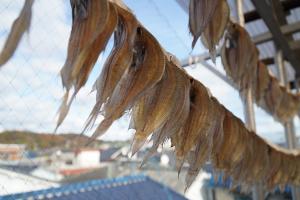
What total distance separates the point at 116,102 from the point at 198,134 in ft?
0.42

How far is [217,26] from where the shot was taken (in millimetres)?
553

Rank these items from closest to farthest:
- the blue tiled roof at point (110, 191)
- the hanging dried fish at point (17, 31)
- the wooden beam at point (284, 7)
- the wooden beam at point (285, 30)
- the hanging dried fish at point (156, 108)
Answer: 1. the hanging dried fish at point (17, 31)
2. the hanging dried fish at point (156, 108)
3. the blue tiled roof at point (110, 191)
4. the wooden beam at point (285, 30)
5. the wooden beam at point (284, 7)

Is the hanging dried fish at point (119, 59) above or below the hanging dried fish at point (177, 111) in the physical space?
above

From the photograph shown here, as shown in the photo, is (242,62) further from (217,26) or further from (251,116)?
(251,116)

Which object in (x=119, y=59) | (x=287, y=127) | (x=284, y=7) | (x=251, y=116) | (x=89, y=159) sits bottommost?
(x=89, y=159)

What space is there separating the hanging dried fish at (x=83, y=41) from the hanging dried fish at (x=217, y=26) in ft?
1.07

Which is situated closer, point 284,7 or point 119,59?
point 119,59

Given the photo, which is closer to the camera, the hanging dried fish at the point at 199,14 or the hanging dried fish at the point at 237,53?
the hanging dried fish at the point at 199,14

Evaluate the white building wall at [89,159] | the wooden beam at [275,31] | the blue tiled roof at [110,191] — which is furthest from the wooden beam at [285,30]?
the white building wall at [89,159]

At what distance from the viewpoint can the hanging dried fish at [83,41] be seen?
22cm

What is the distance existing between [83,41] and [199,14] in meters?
0.21

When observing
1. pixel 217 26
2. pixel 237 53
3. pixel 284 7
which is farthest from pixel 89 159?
pixel 217 26

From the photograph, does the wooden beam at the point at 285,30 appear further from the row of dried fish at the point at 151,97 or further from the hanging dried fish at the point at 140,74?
the hanging dried fish at the point at 140,74

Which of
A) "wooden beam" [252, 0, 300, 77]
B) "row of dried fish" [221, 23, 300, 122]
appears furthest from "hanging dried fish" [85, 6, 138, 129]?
"wooden beam" [252, 0, 300, 77]
